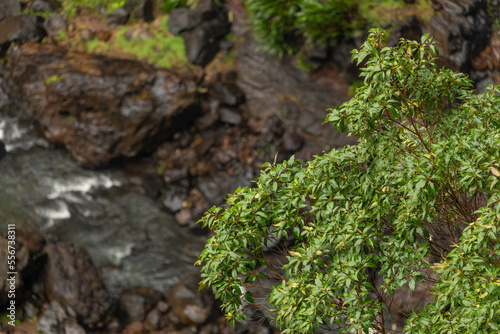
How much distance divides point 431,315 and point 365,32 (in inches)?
325

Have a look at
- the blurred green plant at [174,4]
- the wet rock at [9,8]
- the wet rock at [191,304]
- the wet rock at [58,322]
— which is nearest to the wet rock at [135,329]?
the wet rock at [191,304]

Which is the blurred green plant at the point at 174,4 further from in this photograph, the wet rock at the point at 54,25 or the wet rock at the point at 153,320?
the wet rock at the point at 153,320

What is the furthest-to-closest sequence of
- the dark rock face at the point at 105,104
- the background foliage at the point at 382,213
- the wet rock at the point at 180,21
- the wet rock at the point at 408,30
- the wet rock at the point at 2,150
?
1. the wet rock at the point at 180,21
2. the wet rock at the point at 2,150
3. the dark rock face at the point at 105,104
4. the wet rock at the point at 408,30
5. the background foliage at the point at 382,213

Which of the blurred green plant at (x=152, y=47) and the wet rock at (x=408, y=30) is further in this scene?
the blurred green plant at (x=152, y=47)

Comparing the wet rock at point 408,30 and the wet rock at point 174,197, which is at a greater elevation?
the wet rock at point 408,30

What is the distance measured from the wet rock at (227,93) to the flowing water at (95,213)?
3585 mm

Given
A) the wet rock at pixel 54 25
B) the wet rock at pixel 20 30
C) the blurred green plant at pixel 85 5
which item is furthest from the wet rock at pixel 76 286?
the blurred green plant at pixel 85 5

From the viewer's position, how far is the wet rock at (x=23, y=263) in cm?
967

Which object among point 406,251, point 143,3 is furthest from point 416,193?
point 143,3

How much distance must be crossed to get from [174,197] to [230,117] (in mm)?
2912

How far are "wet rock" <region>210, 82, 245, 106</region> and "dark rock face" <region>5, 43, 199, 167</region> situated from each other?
2.78 feet

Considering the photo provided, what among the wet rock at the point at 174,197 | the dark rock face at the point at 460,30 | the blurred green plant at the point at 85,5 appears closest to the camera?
the dark rock face at the point at 460,30

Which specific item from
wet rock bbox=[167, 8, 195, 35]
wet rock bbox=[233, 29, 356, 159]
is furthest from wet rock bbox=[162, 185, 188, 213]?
wet rock bbox=[167, 8, 195, 35]

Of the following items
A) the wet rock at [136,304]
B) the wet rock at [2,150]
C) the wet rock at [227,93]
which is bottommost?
the wet rock at [136,304]
